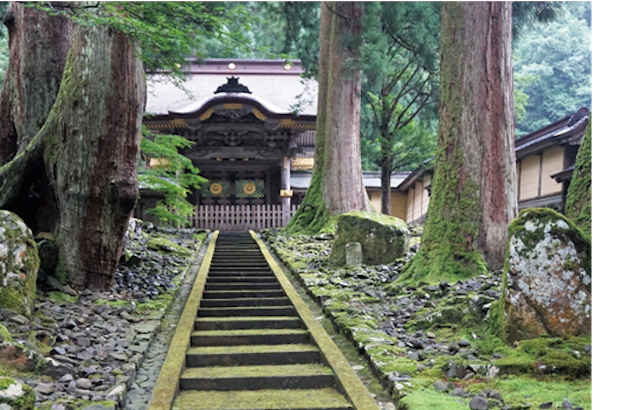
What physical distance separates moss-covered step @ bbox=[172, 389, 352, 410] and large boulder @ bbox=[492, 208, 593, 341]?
1.47m

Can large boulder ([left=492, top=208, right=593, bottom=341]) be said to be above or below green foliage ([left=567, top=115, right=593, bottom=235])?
below

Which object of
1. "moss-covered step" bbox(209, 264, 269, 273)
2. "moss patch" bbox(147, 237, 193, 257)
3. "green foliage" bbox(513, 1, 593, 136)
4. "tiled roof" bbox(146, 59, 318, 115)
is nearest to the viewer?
"moss-covered step" bbox(209, 264, 269, 273)

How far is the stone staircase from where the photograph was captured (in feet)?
12.8

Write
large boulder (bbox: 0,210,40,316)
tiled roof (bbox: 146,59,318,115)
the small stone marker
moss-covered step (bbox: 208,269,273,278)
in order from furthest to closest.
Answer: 1. tiled roof (bbox: 146,59,318,115)
2. moss-covered step (bbox: 208,269,273,278)
3. the small stone marker
4. large boulder (bbox: 0,210,40,316)

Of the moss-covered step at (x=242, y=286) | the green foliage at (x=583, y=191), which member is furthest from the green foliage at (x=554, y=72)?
the green foliage at (x=583, y=191)

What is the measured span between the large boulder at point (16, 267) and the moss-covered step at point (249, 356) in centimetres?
154

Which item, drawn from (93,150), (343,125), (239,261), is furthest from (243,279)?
(343,125)

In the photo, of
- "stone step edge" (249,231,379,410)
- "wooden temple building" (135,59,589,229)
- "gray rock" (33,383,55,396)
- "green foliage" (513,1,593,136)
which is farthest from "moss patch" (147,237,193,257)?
"green foliage" (513,1,593,136)

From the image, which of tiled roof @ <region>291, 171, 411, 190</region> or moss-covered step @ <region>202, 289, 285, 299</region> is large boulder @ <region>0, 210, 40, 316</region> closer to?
moss-covered step @ <region>202, 289, 285, 299</region>

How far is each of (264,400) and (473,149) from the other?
4048 millimetres

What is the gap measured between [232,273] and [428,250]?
345cm

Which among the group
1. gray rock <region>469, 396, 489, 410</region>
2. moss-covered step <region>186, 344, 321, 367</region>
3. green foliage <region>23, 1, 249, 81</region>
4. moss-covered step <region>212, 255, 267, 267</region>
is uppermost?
green foliage <region>23, 1, 249, 81</region>

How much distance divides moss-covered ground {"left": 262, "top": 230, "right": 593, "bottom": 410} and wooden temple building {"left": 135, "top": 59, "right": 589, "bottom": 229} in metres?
8.36
